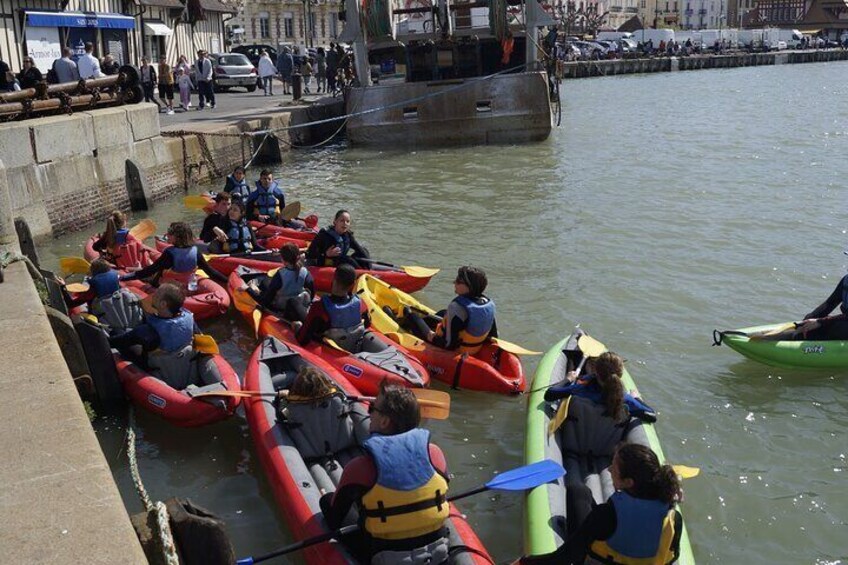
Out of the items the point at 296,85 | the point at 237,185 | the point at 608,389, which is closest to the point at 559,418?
the point at 608,389

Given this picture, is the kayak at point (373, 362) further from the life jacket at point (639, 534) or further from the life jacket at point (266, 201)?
the life jacket at point (266, 201)

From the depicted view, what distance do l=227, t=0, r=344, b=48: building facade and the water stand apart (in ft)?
130

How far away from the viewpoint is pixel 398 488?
4.64 meters

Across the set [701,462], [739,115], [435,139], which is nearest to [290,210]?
[701,462]

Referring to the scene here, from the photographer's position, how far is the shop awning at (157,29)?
32.1 metres

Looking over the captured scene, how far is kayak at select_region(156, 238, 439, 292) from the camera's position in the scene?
36.1ft

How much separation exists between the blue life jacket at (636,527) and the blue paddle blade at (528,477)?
808mm

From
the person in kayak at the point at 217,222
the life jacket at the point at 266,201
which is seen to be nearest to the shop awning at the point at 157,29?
the life jacket at the point at 266,201

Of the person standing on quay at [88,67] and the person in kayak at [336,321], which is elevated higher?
the person standing on quay at [88,67]

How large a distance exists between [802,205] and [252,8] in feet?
169

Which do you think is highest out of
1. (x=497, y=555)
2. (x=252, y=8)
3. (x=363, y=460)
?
(x=252, y=8)

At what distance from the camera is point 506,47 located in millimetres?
25453

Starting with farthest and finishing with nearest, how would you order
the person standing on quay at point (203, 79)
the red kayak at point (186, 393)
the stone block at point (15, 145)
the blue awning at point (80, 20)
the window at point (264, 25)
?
the window at point (264, 25) < the person standing on quay at point (203, 79) < the blue awning at point (80, 20) < the stone block at point (15, 145) < the red kayak at point (186, 393)

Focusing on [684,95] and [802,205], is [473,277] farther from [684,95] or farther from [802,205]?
[684,95]
